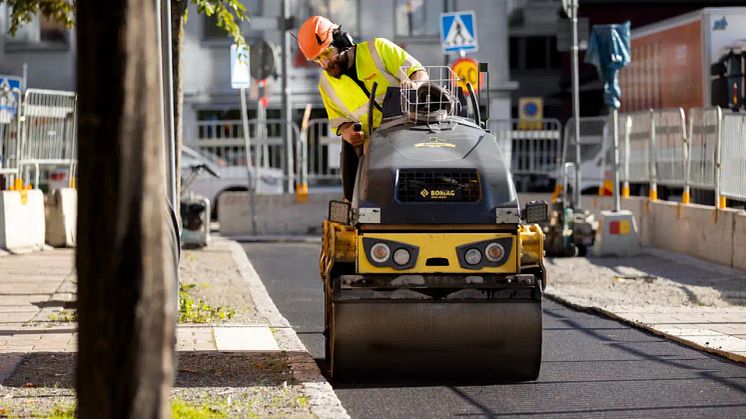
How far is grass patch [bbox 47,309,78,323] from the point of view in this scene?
37.3 feet

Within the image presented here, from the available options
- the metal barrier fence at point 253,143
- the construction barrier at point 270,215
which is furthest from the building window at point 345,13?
the construction barrier at point 270,215

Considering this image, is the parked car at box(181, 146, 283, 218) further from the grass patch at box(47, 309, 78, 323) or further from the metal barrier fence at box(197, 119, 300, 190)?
the grass patch at box(47, 309, 78, 323)

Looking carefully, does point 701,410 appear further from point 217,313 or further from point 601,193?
point 601,193

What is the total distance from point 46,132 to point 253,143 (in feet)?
19.5

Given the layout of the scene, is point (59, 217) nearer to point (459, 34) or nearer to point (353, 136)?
point (459, 34)

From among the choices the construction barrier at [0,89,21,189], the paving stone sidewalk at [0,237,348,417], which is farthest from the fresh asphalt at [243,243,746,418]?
the construction barrier at [0,89,21,189]

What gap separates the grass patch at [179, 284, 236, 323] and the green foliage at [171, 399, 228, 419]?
3.80 meters

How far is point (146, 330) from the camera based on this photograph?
15.0ft

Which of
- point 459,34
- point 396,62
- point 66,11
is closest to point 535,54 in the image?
point 459,34

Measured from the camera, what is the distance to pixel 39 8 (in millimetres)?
15984

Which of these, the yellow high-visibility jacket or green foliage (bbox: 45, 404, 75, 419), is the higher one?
the yellow high-visibility jacket

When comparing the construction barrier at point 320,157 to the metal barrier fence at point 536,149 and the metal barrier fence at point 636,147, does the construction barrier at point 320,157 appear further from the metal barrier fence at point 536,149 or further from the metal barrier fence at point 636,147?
the metal barrier fence at point 636,147

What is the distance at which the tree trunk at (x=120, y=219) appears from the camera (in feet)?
14.8

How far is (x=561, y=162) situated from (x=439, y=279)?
52.1ft
